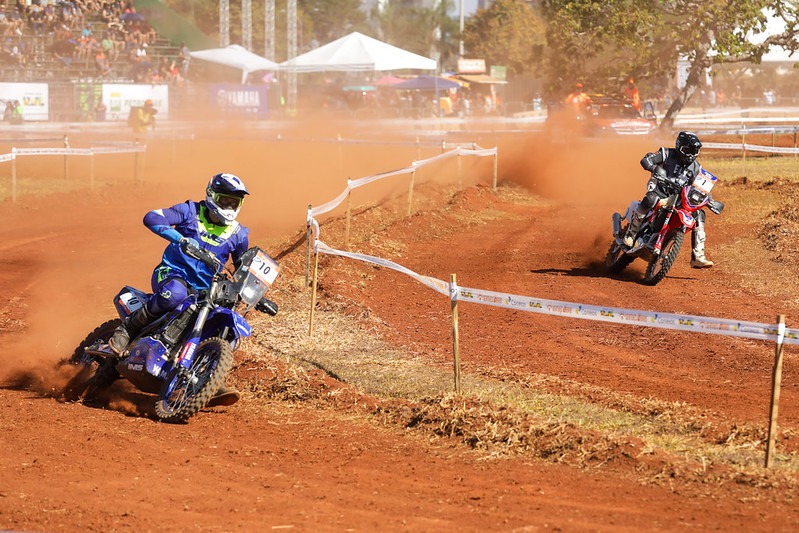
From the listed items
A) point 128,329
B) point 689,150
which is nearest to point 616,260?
point 689,150

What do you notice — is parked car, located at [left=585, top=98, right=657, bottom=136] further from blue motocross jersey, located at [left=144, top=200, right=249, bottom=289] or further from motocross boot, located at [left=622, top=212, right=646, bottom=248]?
blue motocross jersey, located at [left=144, top=200, right=249, bottom=289]

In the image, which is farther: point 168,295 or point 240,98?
point 240,98

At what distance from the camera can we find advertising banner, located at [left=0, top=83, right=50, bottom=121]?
4431cm

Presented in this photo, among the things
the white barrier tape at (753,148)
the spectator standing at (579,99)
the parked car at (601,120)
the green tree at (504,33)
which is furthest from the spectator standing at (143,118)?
the green tree at (504,33)

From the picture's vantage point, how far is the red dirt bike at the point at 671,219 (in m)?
13.6

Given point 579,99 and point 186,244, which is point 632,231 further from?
point 579,99

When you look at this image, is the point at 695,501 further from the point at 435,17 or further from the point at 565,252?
the point at 435,17

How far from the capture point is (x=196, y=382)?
769cm

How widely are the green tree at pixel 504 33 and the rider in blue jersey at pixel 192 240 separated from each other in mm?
65355

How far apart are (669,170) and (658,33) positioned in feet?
70.2

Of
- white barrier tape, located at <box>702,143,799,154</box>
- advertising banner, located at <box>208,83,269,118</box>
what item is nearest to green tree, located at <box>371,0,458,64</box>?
advertising banner, located at <box>208,83,269,118</box>

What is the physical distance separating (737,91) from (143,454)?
7961cm

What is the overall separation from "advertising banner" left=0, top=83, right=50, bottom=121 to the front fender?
3968 cm

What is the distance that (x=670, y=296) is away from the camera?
13.3 metres
